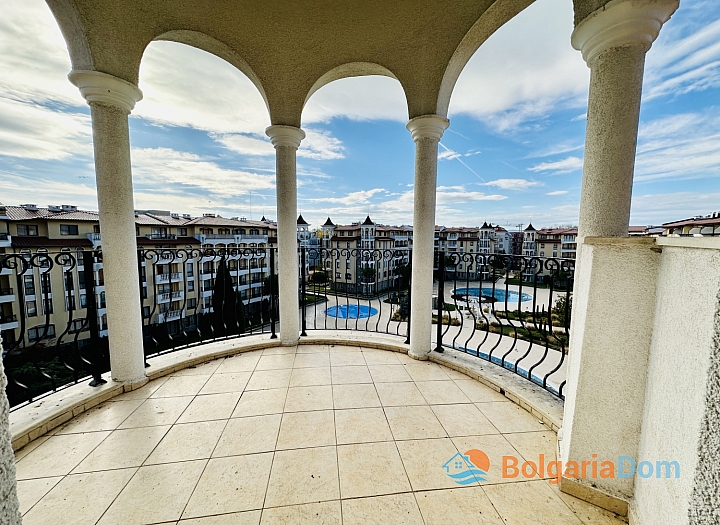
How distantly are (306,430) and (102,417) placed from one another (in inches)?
68.8

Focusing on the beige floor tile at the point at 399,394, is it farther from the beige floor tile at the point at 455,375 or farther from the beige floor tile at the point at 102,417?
the beige floor tile at the point at 102,417

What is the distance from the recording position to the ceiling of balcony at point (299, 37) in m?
2.39

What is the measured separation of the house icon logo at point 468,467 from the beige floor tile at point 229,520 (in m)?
1.17

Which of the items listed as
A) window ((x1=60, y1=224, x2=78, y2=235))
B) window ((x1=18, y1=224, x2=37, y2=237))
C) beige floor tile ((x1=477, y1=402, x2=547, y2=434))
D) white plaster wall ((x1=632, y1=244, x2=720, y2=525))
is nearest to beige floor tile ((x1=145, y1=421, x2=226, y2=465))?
beige floor tile ((x1=477, y1=402, x2=547, y2=434))

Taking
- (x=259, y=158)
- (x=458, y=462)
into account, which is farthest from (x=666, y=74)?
(x=259, y=158)

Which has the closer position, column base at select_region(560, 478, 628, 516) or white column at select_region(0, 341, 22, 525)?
white column at select_region(0, 341, 22, 525)

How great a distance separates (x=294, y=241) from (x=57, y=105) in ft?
12.9

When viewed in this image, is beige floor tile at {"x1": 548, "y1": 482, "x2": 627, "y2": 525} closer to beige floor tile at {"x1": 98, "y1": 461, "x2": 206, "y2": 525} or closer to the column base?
the column base

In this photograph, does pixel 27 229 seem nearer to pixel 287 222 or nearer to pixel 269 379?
pixel 287 222

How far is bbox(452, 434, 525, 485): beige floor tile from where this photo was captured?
5.64 feet

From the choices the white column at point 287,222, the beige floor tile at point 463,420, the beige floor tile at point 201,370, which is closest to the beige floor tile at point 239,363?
the beige floor tile at point 201,370

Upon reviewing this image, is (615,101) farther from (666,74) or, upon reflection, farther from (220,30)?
(220,30)

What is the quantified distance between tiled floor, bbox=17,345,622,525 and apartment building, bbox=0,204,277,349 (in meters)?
0.87

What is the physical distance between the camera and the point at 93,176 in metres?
2.46
